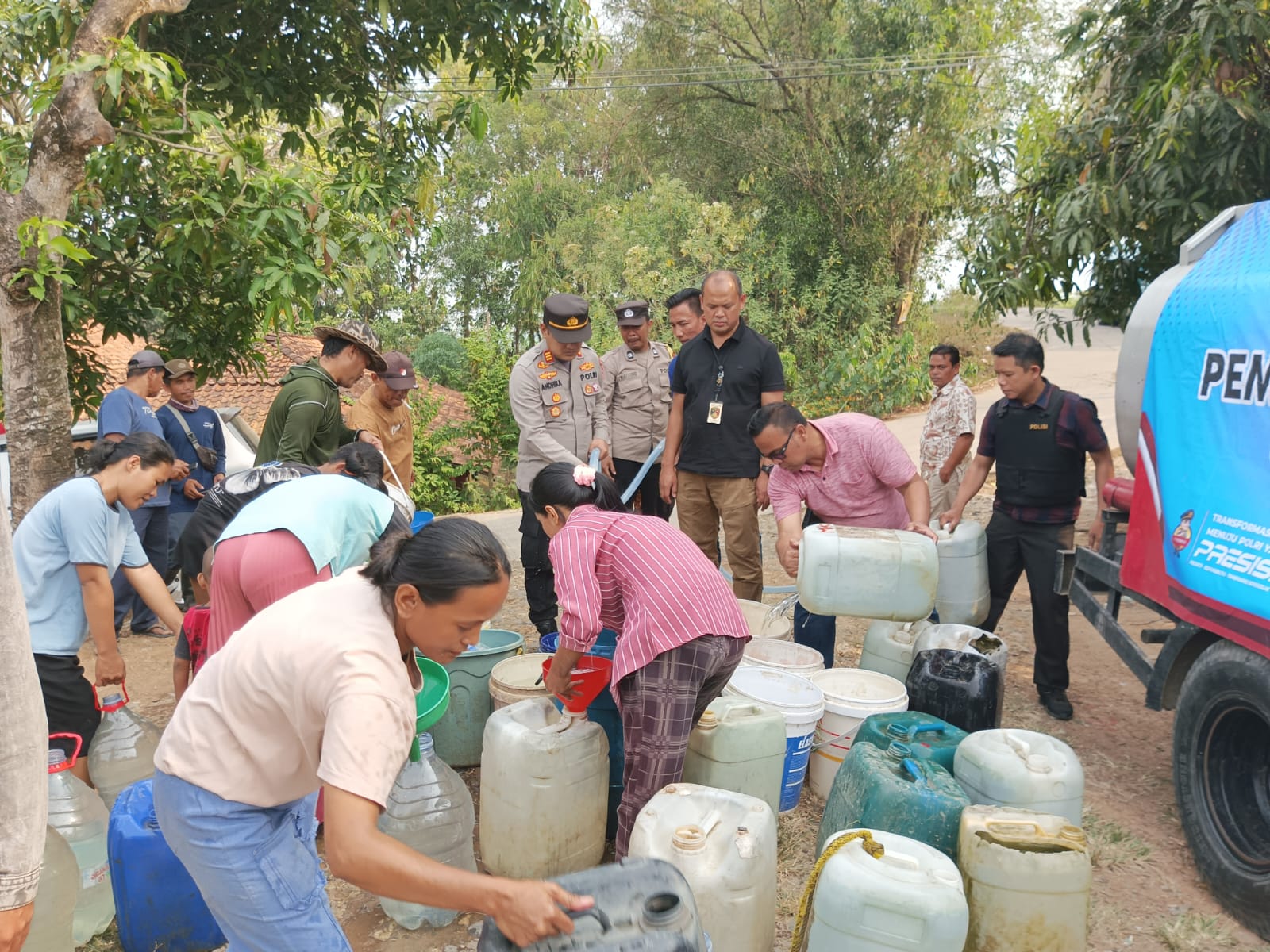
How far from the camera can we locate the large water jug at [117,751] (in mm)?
3477

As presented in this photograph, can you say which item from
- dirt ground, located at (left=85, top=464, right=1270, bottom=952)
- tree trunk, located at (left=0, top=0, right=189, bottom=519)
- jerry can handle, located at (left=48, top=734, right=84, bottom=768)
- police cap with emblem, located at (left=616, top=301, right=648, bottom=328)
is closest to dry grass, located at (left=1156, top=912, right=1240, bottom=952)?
dirt ground, located at (left=85, top=464, right=1270, bottom=952)

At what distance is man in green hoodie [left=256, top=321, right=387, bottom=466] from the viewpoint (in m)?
4.57

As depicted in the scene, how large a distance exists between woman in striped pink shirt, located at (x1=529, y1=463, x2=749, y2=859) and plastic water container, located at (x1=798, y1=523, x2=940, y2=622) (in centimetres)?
124

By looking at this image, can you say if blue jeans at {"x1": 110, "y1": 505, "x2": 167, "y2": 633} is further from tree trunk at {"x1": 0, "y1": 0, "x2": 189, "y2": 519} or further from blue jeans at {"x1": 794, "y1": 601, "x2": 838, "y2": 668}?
blue jeans at {"x1": 794, "y1": 601, "x2": 838, "y2": 668}

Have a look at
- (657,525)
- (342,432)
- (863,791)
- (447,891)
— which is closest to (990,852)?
(863,791)

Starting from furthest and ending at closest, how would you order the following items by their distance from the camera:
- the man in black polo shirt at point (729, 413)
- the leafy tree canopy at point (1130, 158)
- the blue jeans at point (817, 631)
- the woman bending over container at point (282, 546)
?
the man in black polo shirt at point (729, 413) → the leafy tree canopy at point (1130, 158) → the blue jeans at point (817, 631) → the woman bending over container at point (282, 546)

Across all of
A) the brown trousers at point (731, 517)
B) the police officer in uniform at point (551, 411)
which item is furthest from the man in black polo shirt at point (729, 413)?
the police officer in uniform at point (551, 411)

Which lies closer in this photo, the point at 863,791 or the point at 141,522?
the point at 863,791

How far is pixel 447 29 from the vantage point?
21.1ft

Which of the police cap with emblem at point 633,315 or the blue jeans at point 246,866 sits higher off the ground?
the police cap with emblem at point 633,315

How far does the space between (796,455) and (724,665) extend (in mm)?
1595

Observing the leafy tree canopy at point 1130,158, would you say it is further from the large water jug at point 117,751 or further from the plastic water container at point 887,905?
the large water jug at point 117,751

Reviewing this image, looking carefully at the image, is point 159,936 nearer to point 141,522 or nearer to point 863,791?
point 863,791

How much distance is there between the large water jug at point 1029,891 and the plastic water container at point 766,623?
1.72m
